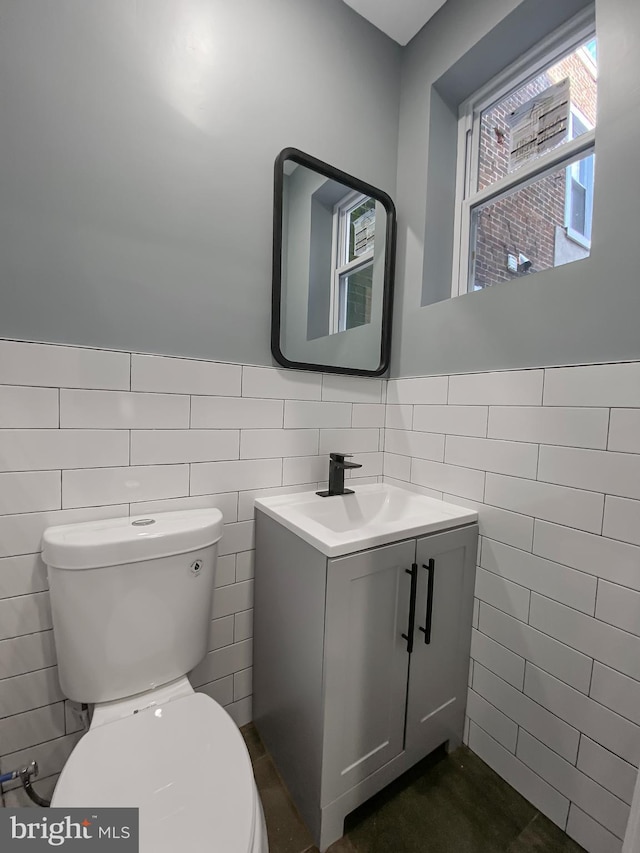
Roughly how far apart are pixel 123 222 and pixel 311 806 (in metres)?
1.70

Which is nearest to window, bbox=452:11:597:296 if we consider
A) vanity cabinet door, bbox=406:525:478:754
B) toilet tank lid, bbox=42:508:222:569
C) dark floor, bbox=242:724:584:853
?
vanity cabinet door, bbox=406:525:478:754

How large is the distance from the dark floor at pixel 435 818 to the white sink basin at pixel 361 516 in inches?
31.3

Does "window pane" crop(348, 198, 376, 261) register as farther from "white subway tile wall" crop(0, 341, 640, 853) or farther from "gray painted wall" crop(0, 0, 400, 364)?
"white subway tile wall" crop(0, 341, 640, 853)

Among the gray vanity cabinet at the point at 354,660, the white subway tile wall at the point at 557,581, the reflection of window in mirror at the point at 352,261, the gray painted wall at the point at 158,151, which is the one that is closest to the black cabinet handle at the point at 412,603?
the gray vanity cabinet at the point at 354,660

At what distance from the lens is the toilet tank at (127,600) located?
86 cm

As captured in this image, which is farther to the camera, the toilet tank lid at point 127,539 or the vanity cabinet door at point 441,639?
the vanity cabinet door at point 441,639

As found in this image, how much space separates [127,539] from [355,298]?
1226 millimetres

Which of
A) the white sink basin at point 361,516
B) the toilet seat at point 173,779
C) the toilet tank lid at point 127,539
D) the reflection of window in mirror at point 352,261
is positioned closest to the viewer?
the toilet seat at point 173,779

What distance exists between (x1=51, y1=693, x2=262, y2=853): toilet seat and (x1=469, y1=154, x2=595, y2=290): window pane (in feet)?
4.97

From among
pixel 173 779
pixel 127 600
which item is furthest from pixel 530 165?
pixel 173 779

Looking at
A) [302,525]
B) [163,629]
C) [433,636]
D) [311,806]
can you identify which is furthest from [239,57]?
[311,806]

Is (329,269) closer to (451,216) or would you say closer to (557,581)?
(451,216)

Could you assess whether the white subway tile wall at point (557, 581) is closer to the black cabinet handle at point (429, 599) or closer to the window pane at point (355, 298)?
the black cabinet handle at point (429, 599)

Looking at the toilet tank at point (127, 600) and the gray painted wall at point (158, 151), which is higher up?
the gray painted wall at point (158, 151)
